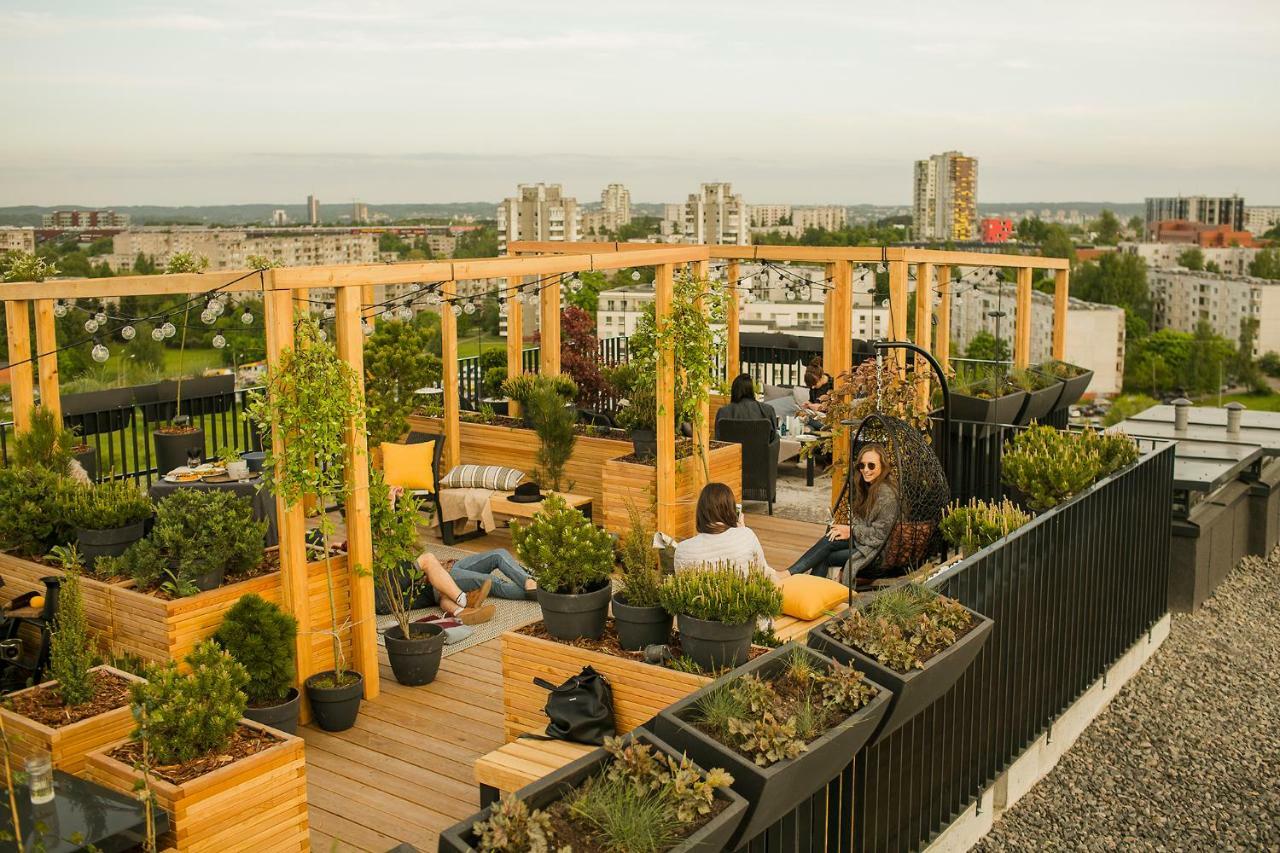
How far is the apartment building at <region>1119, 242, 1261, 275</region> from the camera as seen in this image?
520ft

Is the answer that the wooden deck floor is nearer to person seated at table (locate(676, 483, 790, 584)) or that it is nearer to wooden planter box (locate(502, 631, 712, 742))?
wooden planter box (locate(502, 631, 712, 742))

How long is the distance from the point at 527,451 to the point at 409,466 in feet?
3.29

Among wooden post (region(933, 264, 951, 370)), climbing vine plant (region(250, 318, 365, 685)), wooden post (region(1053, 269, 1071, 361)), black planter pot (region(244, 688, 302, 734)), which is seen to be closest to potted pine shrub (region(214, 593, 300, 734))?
black planter pot (region(244, 688, 302, 734))

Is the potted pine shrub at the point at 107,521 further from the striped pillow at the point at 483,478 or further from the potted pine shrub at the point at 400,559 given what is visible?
the striped pillow at the point at 483,478

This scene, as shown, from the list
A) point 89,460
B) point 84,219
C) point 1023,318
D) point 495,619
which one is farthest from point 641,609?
point 84,219

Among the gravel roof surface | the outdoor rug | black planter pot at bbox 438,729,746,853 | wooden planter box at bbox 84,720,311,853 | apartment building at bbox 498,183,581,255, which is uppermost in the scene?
apartment building at bbox 498,183,581,255

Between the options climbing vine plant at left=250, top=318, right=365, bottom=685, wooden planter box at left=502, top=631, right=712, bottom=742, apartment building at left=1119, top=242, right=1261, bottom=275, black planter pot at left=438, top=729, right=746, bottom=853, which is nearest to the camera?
black planter pot at left=438, top=729, right=746, bottom=853

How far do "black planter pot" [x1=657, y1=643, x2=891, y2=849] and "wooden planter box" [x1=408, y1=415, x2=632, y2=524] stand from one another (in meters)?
5.74

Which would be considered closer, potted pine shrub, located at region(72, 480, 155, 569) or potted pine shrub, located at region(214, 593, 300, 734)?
potted pine shrub, located at region(214, 593, 300, 734)

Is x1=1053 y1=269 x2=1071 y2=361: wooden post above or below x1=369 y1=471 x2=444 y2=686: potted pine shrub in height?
above

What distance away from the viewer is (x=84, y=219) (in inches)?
1441

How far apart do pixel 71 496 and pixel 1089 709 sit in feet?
19.7

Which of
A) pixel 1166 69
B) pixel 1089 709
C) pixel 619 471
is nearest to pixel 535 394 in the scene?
pixel 619 471

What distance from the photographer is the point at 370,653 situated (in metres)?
6.22
